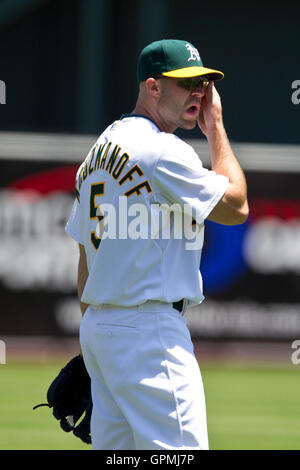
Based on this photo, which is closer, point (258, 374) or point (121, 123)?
point (121, 123)

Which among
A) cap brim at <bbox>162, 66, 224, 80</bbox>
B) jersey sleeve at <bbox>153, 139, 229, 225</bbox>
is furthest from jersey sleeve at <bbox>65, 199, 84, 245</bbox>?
cap brim at <bbox>162, 66, 224, 80</bbox>

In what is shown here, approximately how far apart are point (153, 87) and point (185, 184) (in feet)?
1.63

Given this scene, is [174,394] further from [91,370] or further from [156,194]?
[156,194]

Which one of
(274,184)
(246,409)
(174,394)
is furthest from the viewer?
(274,184)

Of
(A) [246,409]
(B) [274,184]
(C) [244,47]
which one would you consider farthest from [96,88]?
(A) [246,409]

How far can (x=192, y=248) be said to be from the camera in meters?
3.89

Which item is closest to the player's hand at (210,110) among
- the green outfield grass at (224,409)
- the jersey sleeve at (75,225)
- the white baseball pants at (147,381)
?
the jersey sleeve at (75,225)

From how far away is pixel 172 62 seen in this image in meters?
4.03

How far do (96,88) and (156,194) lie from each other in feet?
43.2

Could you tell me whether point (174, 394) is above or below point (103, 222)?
below

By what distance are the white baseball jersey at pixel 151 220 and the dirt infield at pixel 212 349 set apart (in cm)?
739

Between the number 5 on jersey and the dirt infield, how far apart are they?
7.28 meters

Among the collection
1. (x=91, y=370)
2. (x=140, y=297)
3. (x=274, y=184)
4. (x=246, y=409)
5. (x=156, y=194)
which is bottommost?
(x=246, y=409)

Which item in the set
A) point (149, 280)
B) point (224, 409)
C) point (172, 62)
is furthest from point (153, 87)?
point (224, 409)
